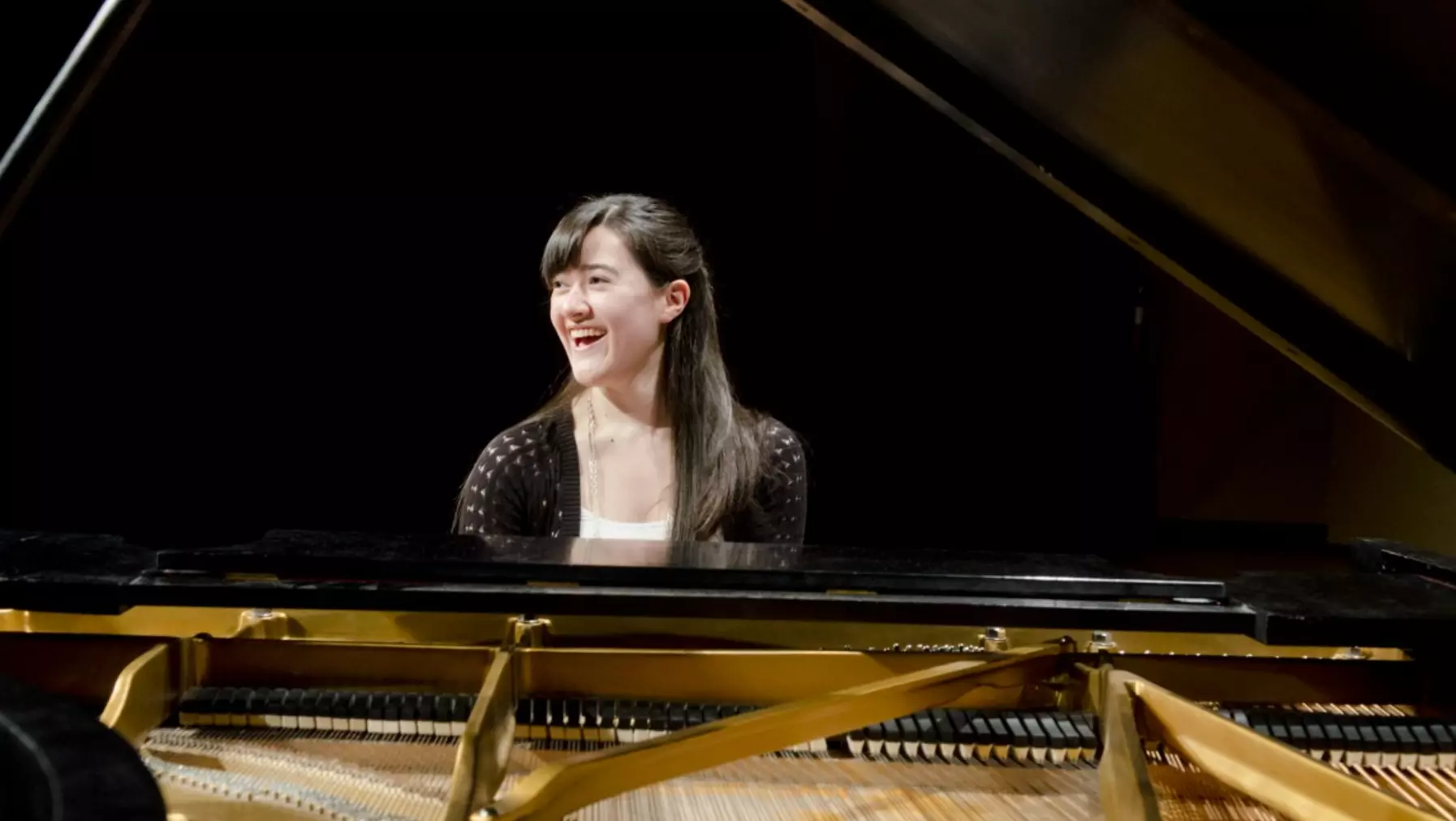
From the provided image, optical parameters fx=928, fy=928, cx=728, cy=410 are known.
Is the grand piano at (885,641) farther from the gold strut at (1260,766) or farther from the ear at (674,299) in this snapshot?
the ear at (674,299)

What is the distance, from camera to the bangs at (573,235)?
2.23m

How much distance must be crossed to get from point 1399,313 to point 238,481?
156 inches

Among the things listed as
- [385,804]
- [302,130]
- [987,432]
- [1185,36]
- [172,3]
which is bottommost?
[385,804]

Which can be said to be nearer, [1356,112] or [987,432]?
[1356,112]

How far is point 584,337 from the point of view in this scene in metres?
2.24

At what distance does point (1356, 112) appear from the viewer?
4.59ft

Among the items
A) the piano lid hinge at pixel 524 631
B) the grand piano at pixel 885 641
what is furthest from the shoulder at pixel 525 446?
the piano lid hinge at pixel 524 631

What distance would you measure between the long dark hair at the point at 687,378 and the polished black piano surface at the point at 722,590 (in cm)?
95

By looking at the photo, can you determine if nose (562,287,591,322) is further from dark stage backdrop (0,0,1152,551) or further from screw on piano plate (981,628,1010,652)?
dark stage backdrop (0,0,1152,551)

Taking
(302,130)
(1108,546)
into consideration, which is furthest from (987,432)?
(302,130)

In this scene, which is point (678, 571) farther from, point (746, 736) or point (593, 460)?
point (593, 460)

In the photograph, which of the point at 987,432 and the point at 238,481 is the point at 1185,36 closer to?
the point at 987,432

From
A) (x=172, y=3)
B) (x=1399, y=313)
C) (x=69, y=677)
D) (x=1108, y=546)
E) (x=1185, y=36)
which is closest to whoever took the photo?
(x=69, y=677)

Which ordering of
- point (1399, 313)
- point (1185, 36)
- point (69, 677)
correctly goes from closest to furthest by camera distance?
1. point (69, 677)
2. point (1185, 36)
3. point (1399, 313)
